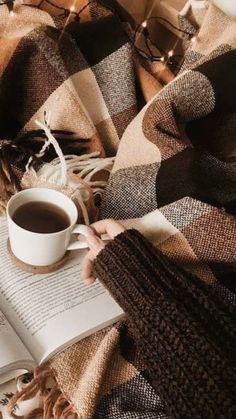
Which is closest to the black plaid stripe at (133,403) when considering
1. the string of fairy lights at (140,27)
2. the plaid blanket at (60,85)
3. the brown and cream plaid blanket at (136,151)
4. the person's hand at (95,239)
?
the brown and cream plaid blanket at (136,151)

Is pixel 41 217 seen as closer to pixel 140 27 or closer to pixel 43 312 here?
pixel 43 312

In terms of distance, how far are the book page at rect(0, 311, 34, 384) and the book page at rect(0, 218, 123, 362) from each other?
0.05ft

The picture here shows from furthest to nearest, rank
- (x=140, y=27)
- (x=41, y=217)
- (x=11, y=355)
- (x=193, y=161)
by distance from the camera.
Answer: (x=140, y=27) → (x=193, y=161) → (x=41, y=217) → (x=11, y=355)

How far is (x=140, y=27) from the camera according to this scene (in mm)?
1088

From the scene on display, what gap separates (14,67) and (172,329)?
51 cm

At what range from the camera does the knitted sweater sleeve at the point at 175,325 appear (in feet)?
1.81

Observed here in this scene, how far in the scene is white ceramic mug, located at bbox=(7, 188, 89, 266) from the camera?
0.64 metres

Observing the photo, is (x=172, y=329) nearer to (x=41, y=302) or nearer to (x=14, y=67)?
(x=41, y=302)

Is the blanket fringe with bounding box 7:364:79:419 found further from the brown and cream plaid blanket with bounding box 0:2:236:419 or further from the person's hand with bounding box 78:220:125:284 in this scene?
the person's hand with bounding box 78:220:125:284

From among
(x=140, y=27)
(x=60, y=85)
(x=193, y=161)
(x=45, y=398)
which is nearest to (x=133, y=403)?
(x=45, y=398)

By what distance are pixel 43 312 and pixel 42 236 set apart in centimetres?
10

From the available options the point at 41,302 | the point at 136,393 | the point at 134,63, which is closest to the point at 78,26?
the point at 134,63

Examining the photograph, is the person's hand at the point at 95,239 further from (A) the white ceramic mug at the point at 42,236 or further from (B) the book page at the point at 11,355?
(B) the book page at the point at 11,355

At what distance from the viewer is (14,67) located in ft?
2.77
